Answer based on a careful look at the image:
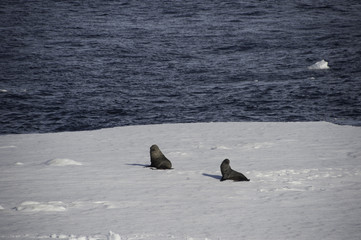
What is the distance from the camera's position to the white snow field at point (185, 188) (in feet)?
28.8

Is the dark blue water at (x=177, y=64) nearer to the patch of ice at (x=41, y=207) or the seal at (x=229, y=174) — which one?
the seal at (x=229, y=174)

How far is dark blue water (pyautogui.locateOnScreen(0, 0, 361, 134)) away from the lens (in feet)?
92.0

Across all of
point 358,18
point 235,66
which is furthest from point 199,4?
point 235,66

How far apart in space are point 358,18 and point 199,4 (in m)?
19.5

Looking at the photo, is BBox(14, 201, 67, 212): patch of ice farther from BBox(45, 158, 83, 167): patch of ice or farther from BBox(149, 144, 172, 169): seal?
BBox(45, 158, 83, 167): patch of ice

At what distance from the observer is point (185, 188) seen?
1115 cm

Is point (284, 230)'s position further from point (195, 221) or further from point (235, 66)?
point (235, 66)

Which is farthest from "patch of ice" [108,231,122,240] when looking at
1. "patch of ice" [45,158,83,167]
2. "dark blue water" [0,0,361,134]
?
"dark blue water" [0,0,361,134]

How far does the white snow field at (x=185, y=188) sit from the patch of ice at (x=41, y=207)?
0.02 metres

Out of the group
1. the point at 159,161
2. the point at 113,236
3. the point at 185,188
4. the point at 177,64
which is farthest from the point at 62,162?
the point at 177,64

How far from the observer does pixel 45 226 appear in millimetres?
8844

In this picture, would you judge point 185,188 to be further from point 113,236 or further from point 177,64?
point 177,64

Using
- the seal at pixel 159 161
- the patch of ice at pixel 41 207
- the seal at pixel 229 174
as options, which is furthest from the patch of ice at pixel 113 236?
the seal at pixel 159 161

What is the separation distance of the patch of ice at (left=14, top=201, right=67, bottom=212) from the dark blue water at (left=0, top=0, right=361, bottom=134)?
15.4 meters
